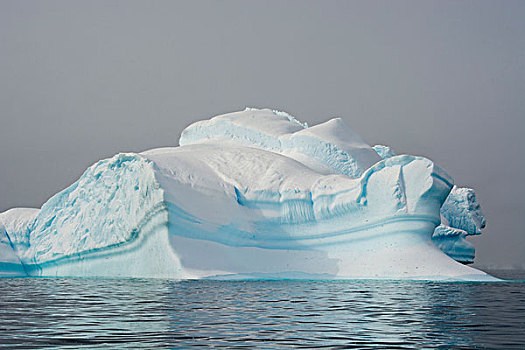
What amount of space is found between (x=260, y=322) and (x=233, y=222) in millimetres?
11170

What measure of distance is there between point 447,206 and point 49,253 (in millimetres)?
16219

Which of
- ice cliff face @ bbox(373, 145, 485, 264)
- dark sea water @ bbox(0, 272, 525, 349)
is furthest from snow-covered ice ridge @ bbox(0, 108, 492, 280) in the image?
ice cliff face @ bbox(373, 145, 485, 264)

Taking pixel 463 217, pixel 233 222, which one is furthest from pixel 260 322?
pixel 463 217

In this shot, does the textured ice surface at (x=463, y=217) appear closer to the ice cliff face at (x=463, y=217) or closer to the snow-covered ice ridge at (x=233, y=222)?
the ice cliff face at (x=463, y=217)

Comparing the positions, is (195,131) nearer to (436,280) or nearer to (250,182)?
(250,182)

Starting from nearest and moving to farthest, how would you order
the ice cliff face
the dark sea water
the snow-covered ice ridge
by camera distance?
the dark sea water → the snow-covered ice ridge → the ice cliff face

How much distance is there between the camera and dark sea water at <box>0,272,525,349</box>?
16.3 feet

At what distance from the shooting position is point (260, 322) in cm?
633

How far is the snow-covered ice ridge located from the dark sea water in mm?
6301

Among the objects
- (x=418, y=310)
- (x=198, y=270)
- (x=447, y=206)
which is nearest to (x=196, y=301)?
(x=418, y=310)

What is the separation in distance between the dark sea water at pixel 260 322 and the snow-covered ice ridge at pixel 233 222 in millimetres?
6301

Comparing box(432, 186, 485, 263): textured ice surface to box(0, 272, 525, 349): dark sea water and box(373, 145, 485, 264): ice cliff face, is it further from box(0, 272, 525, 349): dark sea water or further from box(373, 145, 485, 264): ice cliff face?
box(0, 272, 525, 349): dark sea water

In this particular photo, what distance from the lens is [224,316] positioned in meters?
6.93

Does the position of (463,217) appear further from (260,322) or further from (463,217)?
(260,322)
